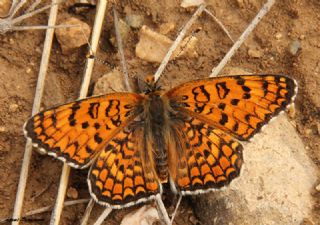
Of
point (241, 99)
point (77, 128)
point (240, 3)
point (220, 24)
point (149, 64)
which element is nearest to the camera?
point (77, 128)

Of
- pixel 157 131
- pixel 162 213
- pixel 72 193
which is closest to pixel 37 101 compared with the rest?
pixel 72 193

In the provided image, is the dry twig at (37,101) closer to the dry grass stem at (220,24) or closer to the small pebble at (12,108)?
the small pebble at (12,108)

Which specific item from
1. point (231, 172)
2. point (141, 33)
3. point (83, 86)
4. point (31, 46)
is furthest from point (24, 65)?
point (231, 172)

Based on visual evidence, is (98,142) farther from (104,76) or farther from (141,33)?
(141,33)

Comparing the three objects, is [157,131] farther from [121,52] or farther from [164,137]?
[121,52]

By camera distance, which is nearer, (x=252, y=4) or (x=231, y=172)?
(x=231, y=172)

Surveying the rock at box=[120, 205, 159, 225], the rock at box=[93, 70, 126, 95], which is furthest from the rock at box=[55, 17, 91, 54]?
the rock at box=[120, 205, 159, 225]

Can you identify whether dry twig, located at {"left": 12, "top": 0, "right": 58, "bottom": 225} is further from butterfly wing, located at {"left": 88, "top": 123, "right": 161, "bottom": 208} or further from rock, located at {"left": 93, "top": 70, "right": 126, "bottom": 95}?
butterfly wing, located at {"left": 88, "top": 123, "right": 161, "bottom": 208}
